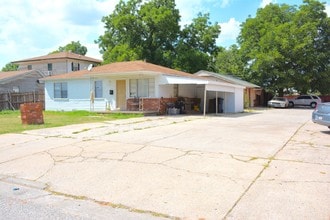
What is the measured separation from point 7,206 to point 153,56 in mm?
36050

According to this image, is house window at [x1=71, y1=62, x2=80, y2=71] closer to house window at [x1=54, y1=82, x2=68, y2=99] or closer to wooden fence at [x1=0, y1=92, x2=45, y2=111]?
wooden fence at [x1=0, y1=92, x2=45, y2=111]

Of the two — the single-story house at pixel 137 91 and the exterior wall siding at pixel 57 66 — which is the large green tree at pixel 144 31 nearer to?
the exterior wall siding at pixel 57 66

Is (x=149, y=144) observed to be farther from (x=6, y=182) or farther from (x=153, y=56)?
(x=153, y=56)

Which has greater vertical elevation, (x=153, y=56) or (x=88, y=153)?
(x=153, y=56)

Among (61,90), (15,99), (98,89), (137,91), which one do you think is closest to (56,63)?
(15,99)

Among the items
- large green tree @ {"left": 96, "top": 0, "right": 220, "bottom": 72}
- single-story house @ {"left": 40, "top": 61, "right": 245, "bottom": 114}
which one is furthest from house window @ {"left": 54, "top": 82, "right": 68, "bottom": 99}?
large green tree @ {"left": 96, "top": 0, "right": 220, "bottom": 72}

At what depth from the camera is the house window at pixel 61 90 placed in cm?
2572

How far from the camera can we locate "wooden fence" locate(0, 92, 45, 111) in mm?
28266

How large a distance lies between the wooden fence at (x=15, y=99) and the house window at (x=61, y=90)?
4892mm

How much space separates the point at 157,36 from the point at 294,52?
15.9 meters

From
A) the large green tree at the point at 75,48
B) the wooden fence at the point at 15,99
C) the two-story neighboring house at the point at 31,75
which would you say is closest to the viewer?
the wooden fence at the point at 15,99

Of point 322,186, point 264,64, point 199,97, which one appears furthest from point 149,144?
point 264,64

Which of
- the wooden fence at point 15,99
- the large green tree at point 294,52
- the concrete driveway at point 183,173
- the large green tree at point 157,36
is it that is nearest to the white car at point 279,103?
the large green tree at point 294,52

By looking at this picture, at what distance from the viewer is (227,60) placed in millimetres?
47469
